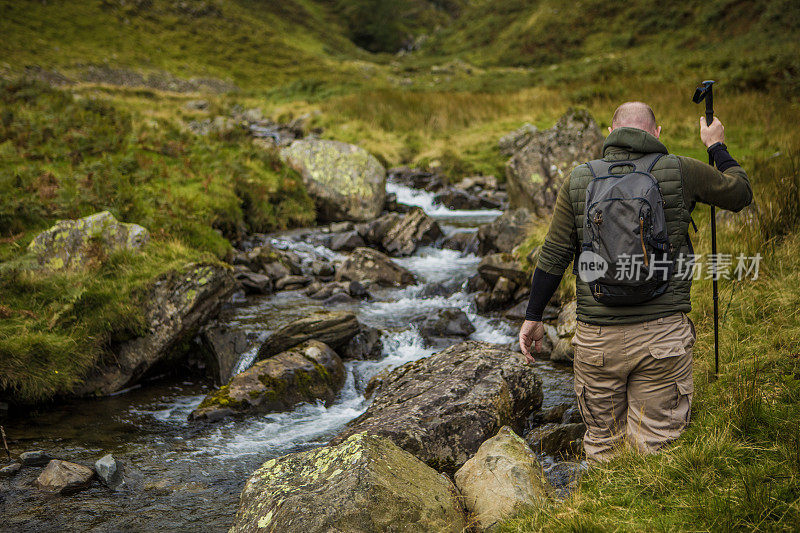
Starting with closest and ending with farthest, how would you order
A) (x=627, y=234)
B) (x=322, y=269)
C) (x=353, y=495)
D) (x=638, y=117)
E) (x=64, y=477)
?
(x=627, y=234), (x=353, y=495), (x=638, y=117), (x=64, y=477), (x=322, y=269)

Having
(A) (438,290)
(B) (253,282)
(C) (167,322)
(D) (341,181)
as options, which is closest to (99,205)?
(B) (253,282)

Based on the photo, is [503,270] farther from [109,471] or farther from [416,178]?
[416,178]

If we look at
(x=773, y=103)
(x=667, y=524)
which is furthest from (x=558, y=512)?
(x=773, y=103)

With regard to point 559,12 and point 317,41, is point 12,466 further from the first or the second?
point 317,41

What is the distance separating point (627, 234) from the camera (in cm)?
312

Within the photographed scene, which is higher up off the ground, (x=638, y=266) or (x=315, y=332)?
(x=638, y=266)

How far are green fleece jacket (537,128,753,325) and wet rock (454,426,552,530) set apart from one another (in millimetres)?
1268

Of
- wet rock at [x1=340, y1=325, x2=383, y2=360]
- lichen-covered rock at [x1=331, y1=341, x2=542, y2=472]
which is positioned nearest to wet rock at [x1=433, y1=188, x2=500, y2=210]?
wet rock at [x1=340, y1=325, x2=383, y2=360]

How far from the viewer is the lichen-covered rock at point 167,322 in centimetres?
709

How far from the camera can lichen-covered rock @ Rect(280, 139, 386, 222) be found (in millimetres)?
15039

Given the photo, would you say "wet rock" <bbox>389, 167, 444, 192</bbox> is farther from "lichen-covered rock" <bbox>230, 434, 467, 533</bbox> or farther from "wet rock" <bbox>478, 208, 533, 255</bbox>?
"lichen-covered rock" <bbox>230, 434, 467, 533</bbox>

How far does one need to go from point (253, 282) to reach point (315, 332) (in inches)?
118

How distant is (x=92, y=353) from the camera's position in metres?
6.86

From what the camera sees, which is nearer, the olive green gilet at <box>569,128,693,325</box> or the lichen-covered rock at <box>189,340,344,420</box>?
the olive green gilet at <box>569,128,693,325</box>
